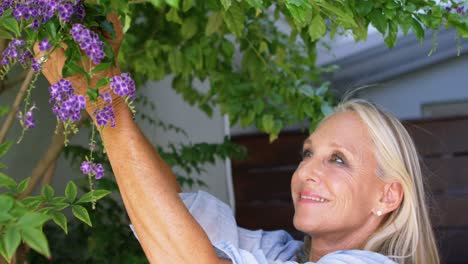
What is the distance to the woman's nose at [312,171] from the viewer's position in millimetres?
2004

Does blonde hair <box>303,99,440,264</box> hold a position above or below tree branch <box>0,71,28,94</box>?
below

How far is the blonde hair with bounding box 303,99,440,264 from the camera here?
1991mm

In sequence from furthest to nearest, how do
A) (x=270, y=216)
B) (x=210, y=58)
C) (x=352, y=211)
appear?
(x=270, y=216)
(x=210, y=58)
(x=352, y=211)

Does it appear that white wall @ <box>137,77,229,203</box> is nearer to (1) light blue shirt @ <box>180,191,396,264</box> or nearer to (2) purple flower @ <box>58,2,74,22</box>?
(1) light blue shirt @ <box>180,191,396,264</box>

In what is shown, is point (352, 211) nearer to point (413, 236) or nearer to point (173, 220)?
point (413, 236)

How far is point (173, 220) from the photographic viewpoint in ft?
5.43

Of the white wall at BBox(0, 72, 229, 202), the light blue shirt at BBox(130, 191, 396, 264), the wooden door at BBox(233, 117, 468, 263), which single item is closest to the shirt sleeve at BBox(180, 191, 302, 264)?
the light blue shirt at BBox(130, 191, 396, 264)

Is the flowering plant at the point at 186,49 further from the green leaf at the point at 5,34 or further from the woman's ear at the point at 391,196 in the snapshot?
the woman's ear at the point at 391,196

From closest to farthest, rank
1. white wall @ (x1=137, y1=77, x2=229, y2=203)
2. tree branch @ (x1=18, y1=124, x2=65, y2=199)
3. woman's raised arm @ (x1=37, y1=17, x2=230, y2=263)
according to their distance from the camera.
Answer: woman's raised arm @ (x1=37, y1=17, x2=230, y2=263) < tree branch @ (x1=18, y1=124, x2=65, y2=199) < white wall @ (x1=137, y1=77, x2=229, y2=203)

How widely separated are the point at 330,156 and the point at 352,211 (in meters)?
0.15

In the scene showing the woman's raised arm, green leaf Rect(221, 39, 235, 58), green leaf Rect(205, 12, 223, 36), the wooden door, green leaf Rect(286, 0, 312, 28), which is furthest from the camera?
the wooden door

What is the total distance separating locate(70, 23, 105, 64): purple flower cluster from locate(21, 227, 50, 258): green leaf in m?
0.36

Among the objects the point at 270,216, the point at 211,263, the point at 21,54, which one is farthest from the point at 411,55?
the point at 21,54

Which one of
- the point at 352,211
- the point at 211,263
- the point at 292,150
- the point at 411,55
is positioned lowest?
the point at 211,263
